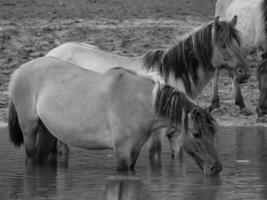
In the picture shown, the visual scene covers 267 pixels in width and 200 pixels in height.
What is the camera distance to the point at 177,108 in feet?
25.0

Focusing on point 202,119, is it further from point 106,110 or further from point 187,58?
point 187,58

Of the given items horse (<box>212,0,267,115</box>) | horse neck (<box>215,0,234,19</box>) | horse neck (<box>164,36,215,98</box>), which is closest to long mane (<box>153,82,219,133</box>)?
horse neck (<box>164,36,215,98</box>)

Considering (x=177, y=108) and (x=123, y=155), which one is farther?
(x=123, y=155)

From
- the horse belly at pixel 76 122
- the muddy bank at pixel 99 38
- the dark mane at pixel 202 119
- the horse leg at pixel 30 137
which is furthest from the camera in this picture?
the muddy bank at pixel 99 38

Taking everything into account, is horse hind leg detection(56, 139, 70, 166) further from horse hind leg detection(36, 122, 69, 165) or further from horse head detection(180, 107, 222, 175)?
horse head detection(180, 107, 222, 175)

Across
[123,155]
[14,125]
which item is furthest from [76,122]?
[14,125]

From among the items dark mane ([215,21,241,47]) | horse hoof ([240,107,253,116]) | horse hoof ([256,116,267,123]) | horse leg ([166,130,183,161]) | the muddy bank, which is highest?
dark mane ([215,21,241,47])

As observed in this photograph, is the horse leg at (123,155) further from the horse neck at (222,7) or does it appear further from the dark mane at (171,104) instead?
the horse neck at (222,7)

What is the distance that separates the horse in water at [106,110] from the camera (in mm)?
7602

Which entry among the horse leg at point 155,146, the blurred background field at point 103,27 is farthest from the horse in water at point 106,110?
the blurred background field at point 103,27

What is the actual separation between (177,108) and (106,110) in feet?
2.15

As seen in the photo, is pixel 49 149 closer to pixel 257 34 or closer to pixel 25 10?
pixel 257 34

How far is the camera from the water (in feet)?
23.8

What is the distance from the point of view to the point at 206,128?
7539 mm
